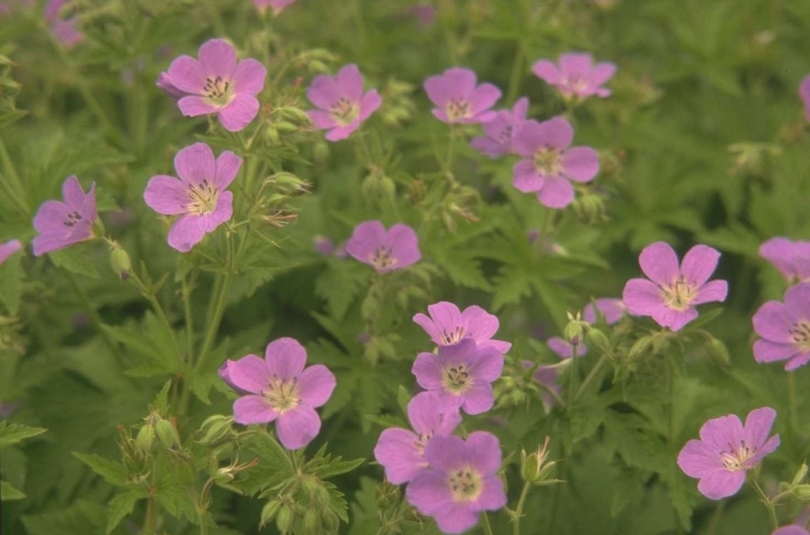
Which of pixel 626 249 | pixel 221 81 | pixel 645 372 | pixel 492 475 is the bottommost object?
pixel 626 249

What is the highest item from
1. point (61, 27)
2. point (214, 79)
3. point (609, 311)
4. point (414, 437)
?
point (214, 79)

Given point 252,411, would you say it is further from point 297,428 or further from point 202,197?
point 202,197

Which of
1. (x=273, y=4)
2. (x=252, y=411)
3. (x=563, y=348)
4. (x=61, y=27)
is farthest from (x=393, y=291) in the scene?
(x=61, y=27)

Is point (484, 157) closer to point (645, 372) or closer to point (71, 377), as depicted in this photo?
point (645, 372)

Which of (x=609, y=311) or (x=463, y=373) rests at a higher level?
(x=463, y=373)

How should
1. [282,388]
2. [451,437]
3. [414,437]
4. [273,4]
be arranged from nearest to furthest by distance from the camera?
1. [451,437]
2. [414,437]
3. [282,388]
4. [273,4]

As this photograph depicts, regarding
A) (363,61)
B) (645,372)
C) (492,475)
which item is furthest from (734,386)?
(363,61)

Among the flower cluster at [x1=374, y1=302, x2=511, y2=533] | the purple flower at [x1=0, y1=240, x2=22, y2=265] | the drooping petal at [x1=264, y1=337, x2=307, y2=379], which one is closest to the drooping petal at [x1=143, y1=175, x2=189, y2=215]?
the drooping petal at [x1=264, y1=337, x2=307, y2=379]
